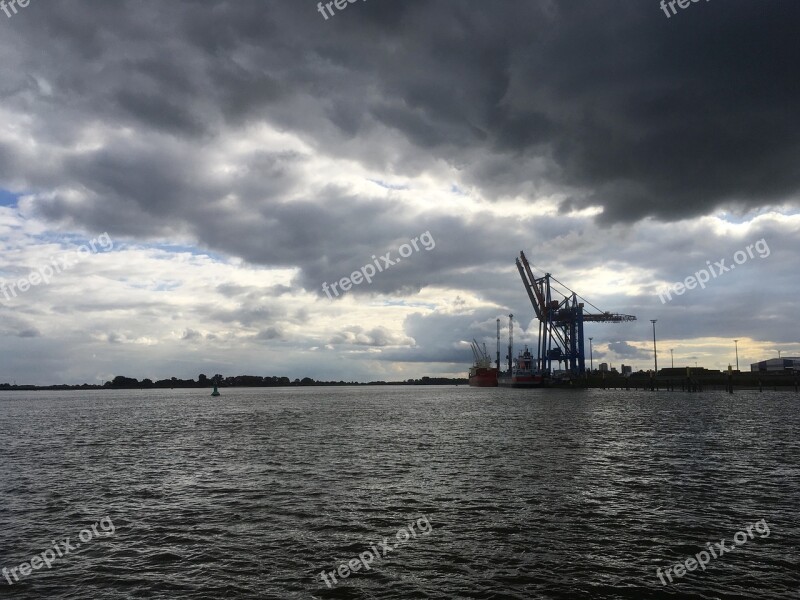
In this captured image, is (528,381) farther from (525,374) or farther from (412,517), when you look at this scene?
(412,517)

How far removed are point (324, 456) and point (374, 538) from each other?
16.2 m

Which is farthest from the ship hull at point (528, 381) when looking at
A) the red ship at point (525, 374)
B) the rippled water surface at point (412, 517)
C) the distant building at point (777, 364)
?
the rippled water surface at point (412, 517)

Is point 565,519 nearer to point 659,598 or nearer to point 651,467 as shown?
point 659,598

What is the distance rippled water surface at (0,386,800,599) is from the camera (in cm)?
1240

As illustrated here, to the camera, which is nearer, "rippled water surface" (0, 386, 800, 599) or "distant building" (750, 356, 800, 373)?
"rippled water surface" (0, 386, 800, 599)

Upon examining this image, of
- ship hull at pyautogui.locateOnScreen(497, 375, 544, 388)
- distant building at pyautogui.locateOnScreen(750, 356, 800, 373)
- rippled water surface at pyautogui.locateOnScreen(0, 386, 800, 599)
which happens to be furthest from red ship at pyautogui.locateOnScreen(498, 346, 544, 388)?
rippled water surface at pyautogui.locateOnScreen(0, 386, 800, 599)

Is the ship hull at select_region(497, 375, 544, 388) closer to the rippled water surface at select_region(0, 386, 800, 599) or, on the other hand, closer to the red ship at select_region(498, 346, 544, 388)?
the red ship at select_region(498, 346, 544, 388)

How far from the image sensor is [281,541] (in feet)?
50.3

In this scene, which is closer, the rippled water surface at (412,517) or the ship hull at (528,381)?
the rippled water surface at (412,517)

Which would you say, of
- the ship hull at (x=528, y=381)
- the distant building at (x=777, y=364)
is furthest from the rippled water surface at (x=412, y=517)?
the distant building at (x=777, y=364)

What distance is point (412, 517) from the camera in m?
17.6

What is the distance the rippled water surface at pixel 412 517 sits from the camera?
12.4 metres

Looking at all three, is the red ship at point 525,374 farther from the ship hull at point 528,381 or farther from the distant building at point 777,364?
the distant building at point 777,364

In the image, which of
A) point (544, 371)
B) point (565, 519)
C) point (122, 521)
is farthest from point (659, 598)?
point (544, 371)
